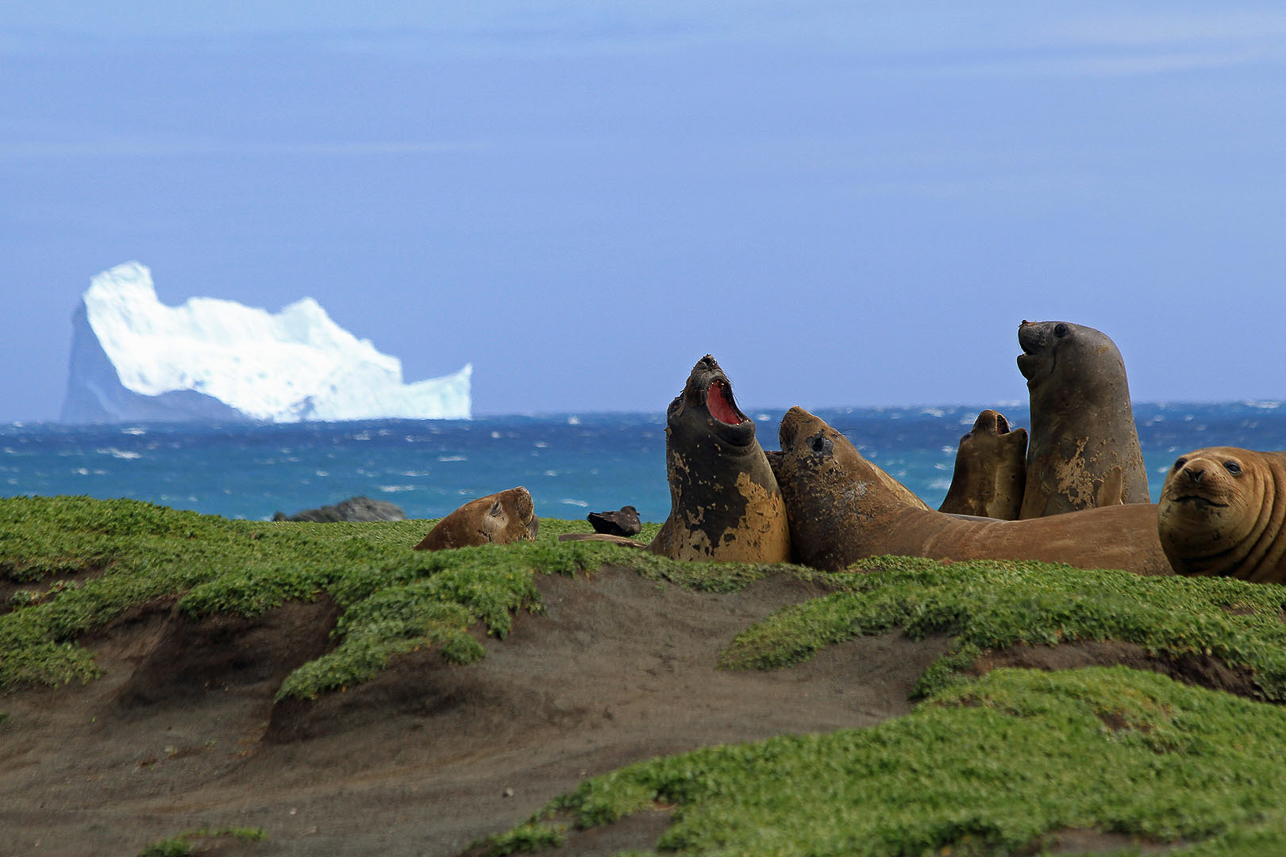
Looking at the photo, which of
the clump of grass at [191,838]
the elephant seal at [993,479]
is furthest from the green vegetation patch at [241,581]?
the elephant seal at [993,479]

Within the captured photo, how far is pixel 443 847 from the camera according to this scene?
3779mm

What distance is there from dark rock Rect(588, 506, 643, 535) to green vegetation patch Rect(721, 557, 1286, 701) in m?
4.73

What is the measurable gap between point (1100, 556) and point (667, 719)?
4.07 m

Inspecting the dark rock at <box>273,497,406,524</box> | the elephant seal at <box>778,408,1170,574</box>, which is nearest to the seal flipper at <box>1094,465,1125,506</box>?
the elephant seal at <box>778,408,1170,574</box>

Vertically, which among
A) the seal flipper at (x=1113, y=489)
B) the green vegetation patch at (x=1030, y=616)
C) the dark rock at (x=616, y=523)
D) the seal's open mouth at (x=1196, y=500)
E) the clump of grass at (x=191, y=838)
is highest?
the seal's open mouth at (x=1196, y=500)

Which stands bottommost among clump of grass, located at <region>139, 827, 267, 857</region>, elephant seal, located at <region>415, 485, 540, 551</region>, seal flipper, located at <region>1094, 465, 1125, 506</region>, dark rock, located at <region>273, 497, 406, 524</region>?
dark rock, located at <region>273, 497, 406, 524</region>

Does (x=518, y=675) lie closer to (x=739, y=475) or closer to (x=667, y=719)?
(x=667, y=719)

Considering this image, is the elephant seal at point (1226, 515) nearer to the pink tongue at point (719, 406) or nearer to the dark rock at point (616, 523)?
the pink tongue at point (719, 406)

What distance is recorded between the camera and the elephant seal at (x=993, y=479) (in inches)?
382

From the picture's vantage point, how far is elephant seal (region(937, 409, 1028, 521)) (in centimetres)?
970

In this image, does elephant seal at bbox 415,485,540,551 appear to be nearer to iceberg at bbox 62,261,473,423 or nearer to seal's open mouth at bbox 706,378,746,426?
seal's open mouth at bbox 706,378,746,426

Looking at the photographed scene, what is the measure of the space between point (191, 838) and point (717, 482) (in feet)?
15.2

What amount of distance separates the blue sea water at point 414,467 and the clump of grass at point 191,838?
920 inches

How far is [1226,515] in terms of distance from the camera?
6.99m
